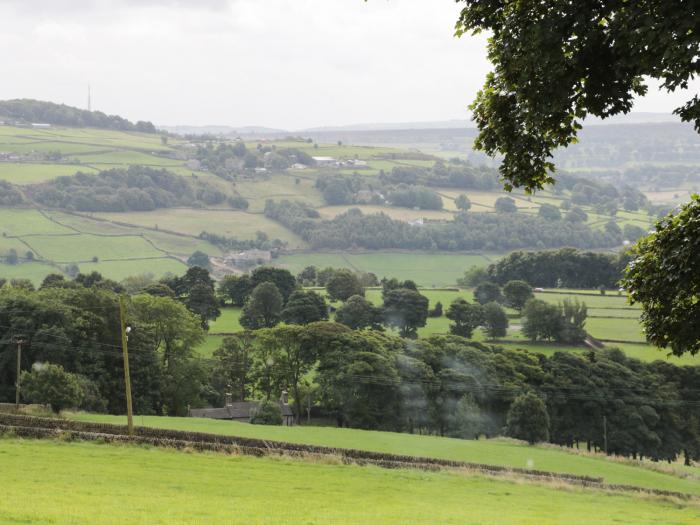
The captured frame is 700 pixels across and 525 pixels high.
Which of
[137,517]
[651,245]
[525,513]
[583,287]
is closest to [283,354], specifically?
[525,513]

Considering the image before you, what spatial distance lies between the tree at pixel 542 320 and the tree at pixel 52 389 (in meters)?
53.9

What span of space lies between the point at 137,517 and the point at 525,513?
38.3ft

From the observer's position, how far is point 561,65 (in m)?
13.0

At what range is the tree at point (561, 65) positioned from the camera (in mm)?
12070

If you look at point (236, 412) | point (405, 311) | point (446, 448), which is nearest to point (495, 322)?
point (405, 311)

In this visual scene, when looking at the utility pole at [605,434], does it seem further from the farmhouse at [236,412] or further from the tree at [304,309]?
the tree at [304,309]

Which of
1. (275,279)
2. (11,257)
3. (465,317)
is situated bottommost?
(11,257)

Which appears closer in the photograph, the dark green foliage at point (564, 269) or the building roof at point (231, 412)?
the building roof at point (231, 412)

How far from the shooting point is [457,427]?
62.5 meters

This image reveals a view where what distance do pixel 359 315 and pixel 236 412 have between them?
34.1m

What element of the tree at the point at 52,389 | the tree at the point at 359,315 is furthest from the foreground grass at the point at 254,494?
the tree at the point at 359,315

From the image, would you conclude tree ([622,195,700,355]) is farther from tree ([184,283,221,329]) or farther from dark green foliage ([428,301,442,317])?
dark green foliage ([428,301,442,317])

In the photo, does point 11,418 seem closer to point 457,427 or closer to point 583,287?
point 457,427

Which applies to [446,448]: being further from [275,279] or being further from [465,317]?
[275,279]
